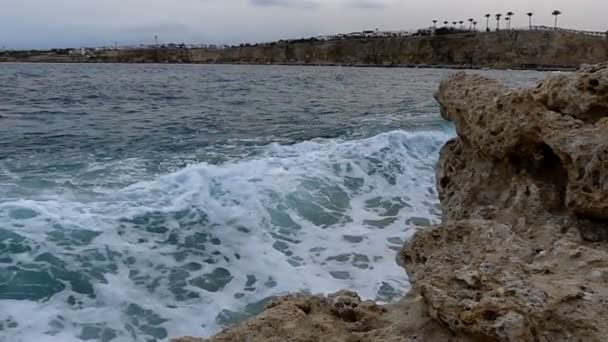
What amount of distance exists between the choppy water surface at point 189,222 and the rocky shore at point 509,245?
1374 millimetres

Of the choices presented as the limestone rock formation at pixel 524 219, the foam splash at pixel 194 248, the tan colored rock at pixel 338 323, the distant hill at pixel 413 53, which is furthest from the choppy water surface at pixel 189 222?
the distant hill at pixel 413 53

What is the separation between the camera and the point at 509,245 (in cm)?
256

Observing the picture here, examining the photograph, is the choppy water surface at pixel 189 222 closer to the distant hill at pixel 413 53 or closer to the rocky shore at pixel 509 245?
Answer: the rocky shore at pixel 509 245

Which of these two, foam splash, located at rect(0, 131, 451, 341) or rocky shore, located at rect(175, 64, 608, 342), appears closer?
rocky shore, located at rect(175, 64, 608, 342)

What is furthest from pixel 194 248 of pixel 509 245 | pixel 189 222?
pixel 509 245

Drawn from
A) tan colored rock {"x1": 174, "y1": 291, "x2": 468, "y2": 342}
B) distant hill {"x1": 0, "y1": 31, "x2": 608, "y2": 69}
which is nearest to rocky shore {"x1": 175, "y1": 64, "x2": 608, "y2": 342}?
tan colored rock {"x1": 174, "y1": 291, "x2": 468, "y2": 342}

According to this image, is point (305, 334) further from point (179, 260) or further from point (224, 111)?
point (224, 111)

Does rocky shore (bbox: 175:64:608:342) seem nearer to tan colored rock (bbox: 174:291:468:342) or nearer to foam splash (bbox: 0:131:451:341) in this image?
tan colored rock (bbox: 174:291:468:342)

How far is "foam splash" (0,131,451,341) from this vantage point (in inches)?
153

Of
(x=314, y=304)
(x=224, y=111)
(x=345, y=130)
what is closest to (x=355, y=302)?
(x=314, y=304)

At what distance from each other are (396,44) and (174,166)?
259 ft

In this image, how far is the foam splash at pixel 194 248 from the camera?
3887 mm

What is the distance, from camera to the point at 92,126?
1268 centimetres

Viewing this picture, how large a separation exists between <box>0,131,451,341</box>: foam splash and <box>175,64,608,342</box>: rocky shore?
139cm
